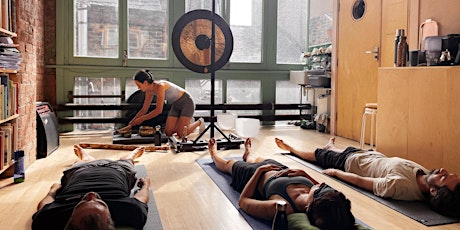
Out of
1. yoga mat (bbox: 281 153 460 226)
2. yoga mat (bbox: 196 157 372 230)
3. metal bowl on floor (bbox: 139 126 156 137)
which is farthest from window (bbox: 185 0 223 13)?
yoga mat (bbox: 281 153 460 226)

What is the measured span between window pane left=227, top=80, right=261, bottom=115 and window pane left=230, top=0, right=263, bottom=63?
0.37 metres

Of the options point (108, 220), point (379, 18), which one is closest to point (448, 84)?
point (379, 18)

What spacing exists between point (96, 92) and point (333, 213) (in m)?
4.95

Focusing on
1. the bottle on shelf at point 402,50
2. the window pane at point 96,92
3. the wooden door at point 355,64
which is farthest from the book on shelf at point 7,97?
the wooden door at point 355,64

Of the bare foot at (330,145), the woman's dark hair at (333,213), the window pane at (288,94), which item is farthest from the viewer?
the window pane at (288,94)

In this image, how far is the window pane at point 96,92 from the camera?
593 cm

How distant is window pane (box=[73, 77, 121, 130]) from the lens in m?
5.93

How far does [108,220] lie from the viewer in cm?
159

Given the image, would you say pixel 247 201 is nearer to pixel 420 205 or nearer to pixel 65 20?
pixel 420 205

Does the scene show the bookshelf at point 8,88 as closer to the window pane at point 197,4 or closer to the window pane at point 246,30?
the window pane at point 197,4

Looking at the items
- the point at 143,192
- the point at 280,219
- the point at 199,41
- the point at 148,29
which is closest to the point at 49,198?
the point at 143,192

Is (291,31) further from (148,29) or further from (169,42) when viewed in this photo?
(148,29)

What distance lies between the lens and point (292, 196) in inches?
84.6

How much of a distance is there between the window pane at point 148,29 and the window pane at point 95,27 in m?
0.25
